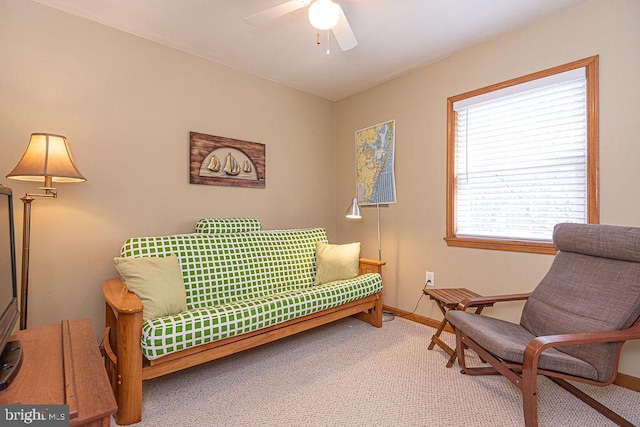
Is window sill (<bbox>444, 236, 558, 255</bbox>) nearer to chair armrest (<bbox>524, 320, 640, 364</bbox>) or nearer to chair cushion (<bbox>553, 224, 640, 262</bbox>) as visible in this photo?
chair cushion (<bbox>553, 224, 640, 262</bbox>)

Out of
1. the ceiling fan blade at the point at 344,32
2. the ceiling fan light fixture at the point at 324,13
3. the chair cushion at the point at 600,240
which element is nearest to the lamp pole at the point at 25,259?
the ceiling fan light fixture at the point at 324,13

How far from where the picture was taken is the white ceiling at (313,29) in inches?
81.5

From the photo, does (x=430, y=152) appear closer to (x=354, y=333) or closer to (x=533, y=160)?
(x=533, y=160)

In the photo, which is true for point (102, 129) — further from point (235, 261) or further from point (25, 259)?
point (235, 261)

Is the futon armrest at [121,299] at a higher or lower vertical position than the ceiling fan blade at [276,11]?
lower

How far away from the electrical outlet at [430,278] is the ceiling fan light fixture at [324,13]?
87.1 inches

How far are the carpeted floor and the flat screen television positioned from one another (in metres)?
0.74

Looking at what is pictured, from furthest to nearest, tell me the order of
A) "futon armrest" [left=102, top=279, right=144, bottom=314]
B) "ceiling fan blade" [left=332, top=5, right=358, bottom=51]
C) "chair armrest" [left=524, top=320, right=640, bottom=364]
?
"ceiling fan blade" [left=332, top=5, right=358, bottom=51] < "futon armrest" [left=102, top=279, right=144, bottom=314] < "chair armrest" [left=524, top=320, right=640, bottom=364]

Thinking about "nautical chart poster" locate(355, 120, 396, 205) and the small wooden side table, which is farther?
"nautical chart poster" locate(355, 120, 396, 205)

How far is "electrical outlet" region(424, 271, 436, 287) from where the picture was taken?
2867 mm

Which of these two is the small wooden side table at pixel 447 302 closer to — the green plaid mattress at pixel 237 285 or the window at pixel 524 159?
the window at pixel 524 159

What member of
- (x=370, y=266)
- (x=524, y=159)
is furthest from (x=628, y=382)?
(x=370, y=266)

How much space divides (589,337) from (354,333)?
5.49ft

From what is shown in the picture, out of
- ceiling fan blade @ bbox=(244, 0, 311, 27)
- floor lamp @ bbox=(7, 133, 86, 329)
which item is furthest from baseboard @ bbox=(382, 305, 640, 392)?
floor lamp @ bbox=(7, 133, 86, 329)
